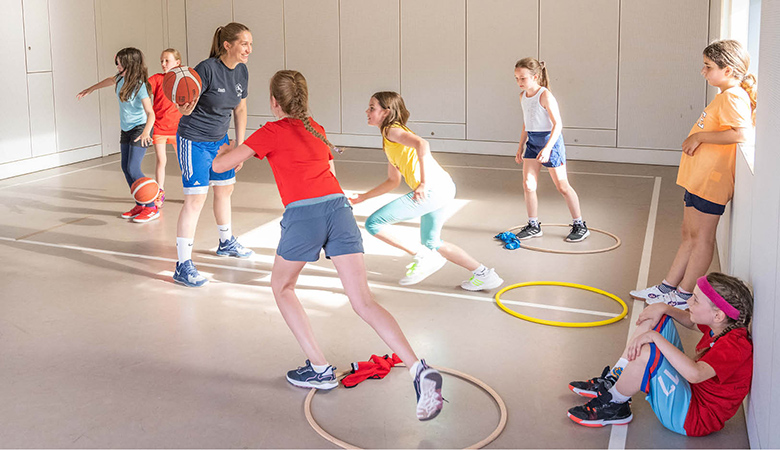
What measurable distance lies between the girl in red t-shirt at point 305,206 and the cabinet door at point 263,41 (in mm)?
9722

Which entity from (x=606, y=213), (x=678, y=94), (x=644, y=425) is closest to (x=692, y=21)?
(x=678, y=94)

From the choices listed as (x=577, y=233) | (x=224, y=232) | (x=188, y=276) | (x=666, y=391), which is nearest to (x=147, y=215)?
(x=224, y=232)

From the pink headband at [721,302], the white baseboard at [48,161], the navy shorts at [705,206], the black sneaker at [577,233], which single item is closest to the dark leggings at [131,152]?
the white baseboard at [48,161]

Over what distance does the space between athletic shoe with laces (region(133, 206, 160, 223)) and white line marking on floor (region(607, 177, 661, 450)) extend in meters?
4.75

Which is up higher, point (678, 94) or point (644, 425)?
point (678, 94)

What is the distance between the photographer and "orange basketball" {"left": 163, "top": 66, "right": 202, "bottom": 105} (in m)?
5.50

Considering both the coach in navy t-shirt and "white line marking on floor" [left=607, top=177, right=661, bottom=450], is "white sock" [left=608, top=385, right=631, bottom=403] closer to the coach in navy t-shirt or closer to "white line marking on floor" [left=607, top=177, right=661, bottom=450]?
"white line marking on floor" [left=607, top=177, right=661, bottom=450]

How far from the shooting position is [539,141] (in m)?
6.94

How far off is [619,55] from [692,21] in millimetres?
1046

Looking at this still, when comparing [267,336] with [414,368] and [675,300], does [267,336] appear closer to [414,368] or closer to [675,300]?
[414,368]

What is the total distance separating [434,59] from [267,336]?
8342 mm

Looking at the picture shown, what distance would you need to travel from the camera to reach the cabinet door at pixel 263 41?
43.9 ft

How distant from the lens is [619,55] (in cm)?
1118

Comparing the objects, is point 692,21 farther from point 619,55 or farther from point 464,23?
point 464,23
